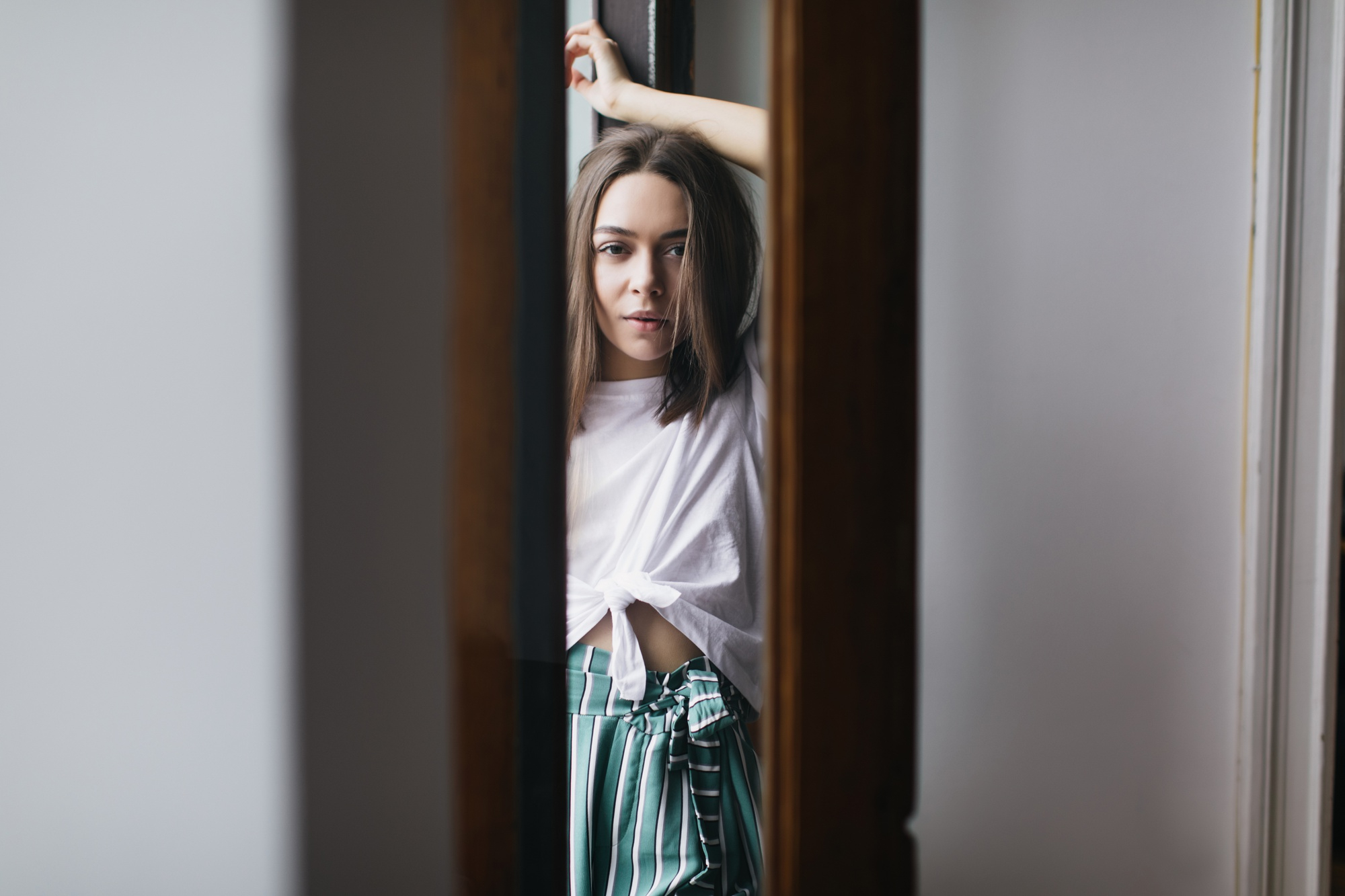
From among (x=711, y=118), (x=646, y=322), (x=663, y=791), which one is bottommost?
(x=663, y=791)

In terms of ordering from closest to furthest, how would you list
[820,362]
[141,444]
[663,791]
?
1. [820,362]
2. [141,444]
3. [663,791]

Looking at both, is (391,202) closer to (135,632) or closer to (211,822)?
(135,632)

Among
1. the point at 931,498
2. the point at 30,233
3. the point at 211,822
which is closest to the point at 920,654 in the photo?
the point at 931,498

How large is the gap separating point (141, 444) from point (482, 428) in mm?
257

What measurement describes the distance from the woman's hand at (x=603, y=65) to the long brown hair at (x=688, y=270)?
4 centimetres

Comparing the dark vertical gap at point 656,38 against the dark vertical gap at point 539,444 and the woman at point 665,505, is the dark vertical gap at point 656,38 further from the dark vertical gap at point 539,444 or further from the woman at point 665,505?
the dark vertical gap at point 539,444

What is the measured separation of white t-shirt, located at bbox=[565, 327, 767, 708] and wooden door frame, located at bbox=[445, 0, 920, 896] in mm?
217

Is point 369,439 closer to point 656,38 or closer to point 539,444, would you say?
point 539,444

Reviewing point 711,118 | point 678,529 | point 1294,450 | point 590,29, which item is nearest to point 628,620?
point 678,529

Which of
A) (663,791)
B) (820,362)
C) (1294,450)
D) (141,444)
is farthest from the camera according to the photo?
(1294,450)

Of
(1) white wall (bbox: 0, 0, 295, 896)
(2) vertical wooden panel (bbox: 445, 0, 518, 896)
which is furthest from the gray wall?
(2) vertical wooden panel (bbox: 445, 0, 518, 896)

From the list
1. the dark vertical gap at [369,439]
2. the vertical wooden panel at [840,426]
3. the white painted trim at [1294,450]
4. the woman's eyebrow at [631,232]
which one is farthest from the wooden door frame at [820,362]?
the white painted trim at [1294,450]

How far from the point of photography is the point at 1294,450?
0.75 metres

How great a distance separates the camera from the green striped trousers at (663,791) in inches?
23.9
